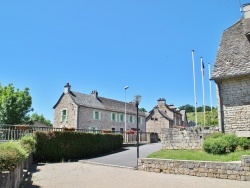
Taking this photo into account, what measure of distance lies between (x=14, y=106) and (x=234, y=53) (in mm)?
29067

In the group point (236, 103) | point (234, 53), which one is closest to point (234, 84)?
point (236, 103)

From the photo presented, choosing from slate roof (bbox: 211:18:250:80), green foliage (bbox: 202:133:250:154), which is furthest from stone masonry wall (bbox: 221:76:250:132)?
green foliage (bbox: 202:133:250:154)

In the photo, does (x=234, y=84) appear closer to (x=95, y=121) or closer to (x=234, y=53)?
(x=234, y=53)

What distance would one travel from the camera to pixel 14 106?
34.5 m

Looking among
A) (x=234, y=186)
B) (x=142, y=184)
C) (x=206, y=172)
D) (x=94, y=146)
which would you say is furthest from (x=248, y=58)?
(x=94, y=146)

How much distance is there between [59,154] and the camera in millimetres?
17422

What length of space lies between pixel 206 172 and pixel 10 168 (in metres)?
7.97

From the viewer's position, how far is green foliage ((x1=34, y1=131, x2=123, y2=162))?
16562 millimetres

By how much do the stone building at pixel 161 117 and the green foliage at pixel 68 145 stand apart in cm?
2376

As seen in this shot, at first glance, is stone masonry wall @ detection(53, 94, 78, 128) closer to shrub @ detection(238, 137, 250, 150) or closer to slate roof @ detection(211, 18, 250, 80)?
slate roof @ detection(211, 18, 250, 80)

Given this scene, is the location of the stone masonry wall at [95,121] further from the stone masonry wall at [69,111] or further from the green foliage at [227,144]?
the green foliage at [227,144]

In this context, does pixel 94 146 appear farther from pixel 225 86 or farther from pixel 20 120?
pixel 20 120

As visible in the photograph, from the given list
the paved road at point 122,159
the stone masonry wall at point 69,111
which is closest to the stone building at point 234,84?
the paved road at point 122,159

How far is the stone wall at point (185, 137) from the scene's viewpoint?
54.8 feet
